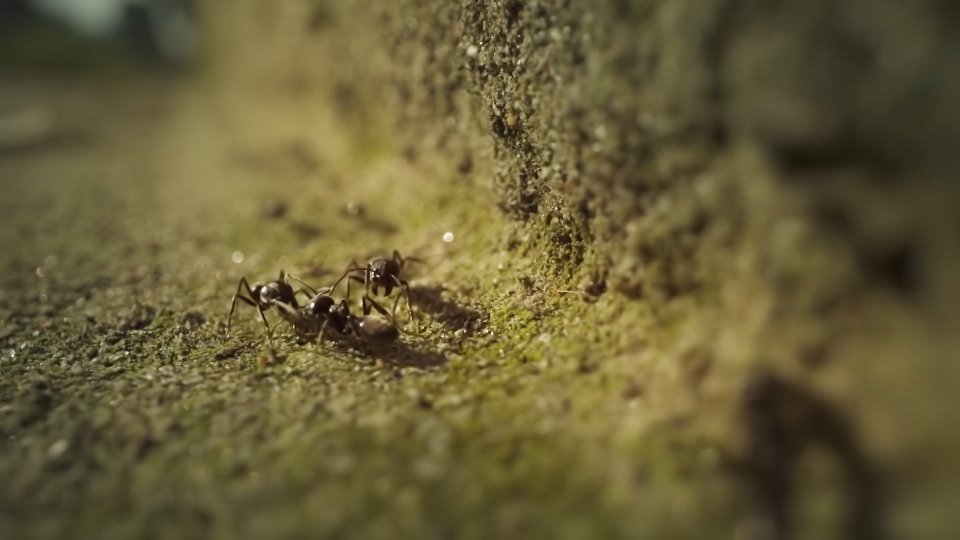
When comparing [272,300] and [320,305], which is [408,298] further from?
[272,300]

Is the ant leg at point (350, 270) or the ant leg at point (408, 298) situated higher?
the ant leg at point (350, 270)

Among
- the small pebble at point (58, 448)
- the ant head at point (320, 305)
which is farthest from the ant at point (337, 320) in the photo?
the small pebble at point (58, 448)

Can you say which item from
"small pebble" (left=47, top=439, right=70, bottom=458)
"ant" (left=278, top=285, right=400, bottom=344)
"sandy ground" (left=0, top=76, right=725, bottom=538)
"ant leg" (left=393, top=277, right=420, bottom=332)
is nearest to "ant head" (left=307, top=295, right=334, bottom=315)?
"ant" (left=278, top=285, right=400, bottom=344)

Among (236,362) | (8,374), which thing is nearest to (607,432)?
(236,362)

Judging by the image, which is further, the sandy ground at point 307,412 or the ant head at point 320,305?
the ant head at point 320,305

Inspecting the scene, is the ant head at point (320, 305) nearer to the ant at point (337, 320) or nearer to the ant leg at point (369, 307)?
the ant at point (337, 320)

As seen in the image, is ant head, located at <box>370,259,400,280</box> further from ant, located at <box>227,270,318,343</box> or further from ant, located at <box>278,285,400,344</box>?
ant, located at <box>227,270,318,343</box>
